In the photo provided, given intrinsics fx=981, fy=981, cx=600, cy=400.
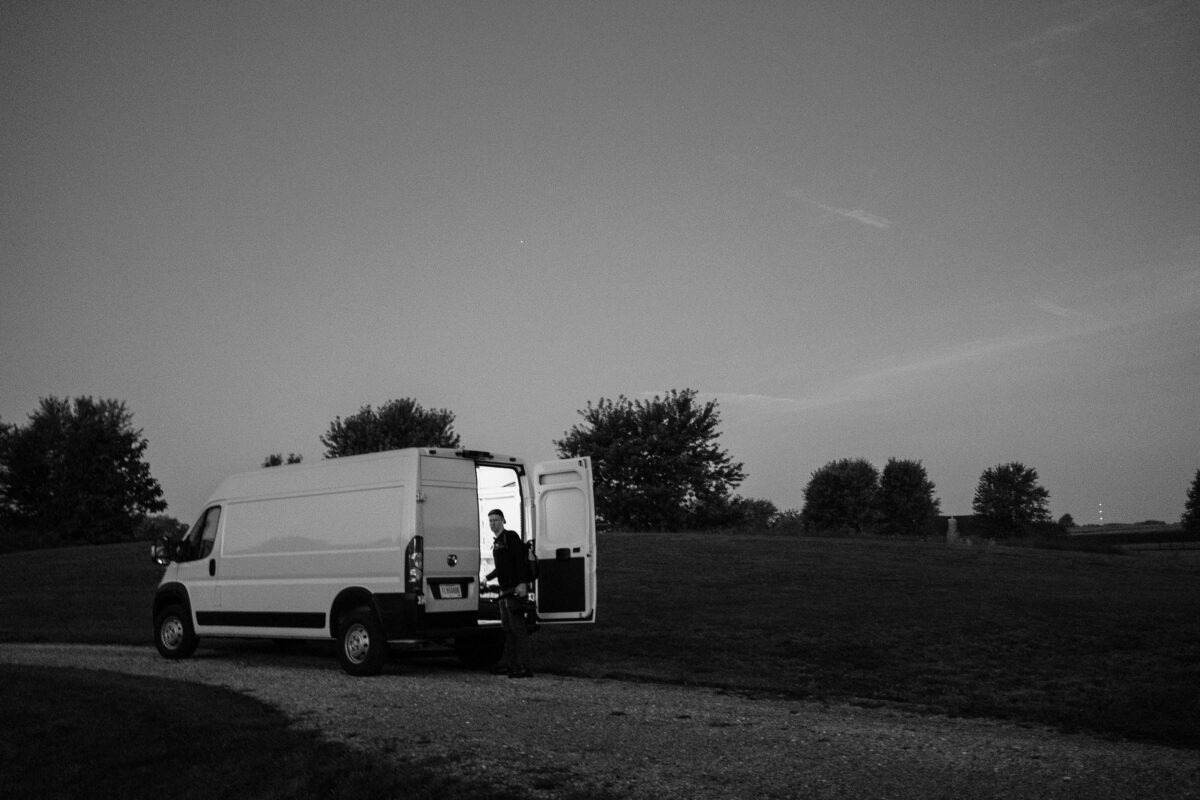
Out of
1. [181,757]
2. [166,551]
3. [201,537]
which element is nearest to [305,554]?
[201,537]

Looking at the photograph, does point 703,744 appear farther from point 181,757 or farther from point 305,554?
point 305,554

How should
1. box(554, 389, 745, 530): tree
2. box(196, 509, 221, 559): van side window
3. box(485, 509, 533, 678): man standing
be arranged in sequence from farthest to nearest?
1. box(554, 389, 745, 530): tree
2. box(196, 509, 221, 559): van side window
3. box(485, 509, 533, 678): man standing

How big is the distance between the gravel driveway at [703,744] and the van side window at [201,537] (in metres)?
3.75

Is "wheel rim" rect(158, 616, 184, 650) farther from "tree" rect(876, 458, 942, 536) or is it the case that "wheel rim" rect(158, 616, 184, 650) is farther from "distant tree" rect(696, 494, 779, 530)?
"tree" rect(876, 458, 942, 536)

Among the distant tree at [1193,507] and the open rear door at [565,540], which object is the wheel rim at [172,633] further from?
the distant tree at [1193,507]

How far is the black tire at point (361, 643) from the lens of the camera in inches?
508

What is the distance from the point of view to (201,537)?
15.9 meters

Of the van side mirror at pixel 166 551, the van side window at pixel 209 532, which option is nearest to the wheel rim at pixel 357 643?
the van side window at pixel 209 532

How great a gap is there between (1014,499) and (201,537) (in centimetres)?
12086

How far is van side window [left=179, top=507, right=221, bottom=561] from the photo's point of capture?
15.7 meters

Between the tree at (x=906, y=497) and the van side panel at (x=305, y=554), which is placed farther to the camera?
the tree at (x=906, y=497)

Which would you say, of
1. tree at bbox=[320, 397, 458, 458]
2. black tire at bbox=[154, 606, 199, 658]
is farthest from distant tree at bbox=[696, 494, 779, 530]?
black tire at bbox=[154, 606, 199, 658]

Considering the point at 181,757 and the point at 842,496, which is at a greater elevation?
the point at 842,496

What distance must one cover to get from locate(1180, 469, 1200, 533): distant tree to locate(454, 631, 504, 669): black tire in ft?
403
